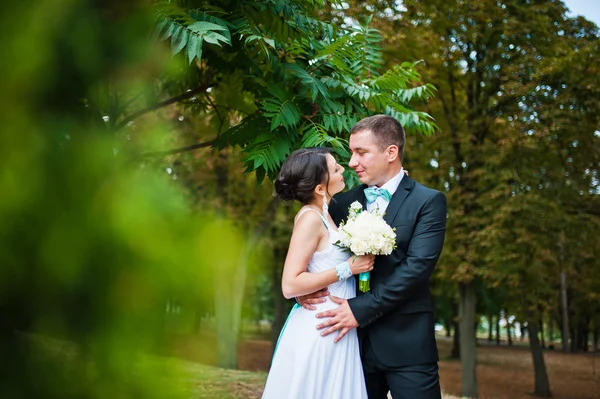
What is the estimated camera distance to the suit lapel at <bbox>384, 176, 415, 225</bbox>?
408cm

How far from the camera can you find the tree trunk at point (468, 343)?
18.2 metres

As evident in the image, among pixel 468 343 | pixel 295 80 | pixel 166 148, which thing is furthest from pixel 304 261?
pixel 468 343

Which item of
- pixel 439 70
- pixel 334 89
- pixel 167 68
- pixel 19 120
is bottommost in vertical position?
pixel 19 120

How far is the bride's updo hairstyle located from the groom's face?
22cm

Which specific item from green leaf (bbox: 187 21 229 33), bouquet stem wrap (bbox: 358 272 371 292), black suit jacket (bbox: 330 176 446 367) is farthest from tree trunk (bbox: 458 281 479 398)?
green leaf (bbox: 187 21 229 33)

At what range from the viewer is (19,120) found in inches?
24.8

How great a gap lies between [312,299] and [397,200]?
889 mm

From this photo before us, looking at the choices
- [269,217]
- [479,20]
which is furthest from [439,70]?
[269,217]

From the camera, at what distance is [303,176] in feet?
13.4

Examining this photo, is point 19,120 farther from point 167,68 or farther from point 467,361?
point 467,361

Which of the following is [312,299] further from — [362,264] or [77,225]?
[77,225]

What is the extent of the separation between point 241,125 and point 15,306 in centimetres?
533

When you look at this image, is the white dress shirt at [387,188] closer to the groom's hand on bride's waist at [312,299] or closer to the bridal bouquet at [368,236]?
the bridal bouquet at [368,236]

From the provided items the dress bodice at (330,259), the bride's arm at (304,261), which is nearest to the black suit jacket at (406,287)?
the dress bodice at (330,259)
